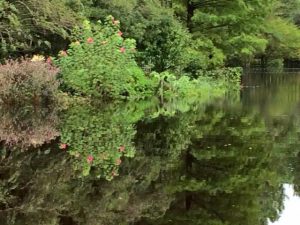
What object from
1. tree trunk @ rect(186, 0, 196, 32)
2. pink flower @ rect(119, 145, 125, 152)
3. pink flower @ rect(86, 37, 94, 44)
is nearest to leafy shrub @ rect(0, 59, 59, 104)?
pink flower @ rect(86, 37, 94, 44)

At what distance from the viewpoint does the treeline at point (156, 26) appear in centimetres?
1831

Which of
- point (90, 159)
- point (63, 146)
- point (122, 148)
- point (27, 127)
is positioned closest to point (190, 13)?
point (27, 127)

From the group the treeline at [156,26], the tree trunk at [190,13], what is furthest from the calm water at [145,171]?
the tree trunk at [190,13]

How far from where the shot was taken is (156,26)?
24047 mm

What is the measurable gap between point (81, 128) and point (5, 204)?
20.5 ft

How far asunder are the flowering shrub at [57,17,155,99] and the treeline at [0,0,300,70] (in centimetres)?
91

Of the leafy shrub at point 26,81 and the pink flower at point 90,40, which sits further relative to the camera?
the pink flower at point 90,40

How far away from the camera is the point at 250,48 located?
33.4m

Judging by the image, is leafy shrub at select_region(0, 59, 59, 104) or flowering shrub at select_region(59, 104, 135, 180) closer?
flowering shrub at select_region(59, 104, 135, 180)

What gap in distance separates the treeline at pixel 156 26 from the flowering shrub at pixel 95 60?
0.91m

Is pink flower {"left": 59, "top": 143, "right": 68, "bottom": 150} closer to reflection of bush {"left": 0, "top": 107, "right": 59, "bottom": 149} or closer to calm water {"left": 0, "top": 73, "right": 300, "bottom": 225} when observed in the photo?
calm water {"left": 0, "top": 73, "right": 300, "bottom": 225}

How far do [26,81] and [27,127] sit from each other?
14.1ft

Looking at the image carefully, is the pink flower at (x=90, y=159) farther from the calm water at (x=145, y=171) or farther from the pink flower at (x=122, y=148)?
the pink flower at (x=122, y=148)

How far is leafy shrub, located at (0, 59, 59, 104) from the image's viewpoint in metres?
16.0
